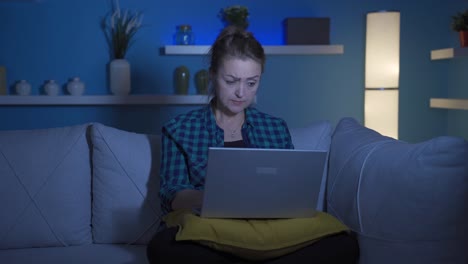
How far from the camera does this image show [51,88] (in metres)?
3.52

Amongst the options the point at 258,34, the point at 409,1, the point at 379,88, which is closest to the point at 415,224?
the point at 379,88

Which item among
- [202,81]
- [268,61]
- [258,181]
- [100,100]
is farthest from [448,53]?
[258,181]

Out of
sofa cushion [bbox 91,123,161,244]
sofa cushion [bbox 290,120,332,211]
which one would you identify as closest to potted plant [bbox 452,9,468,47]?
sofa cushion [bbox 290,120,332,211]

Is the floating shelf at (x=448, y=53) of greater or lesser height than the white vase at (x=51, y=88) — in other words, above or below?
above

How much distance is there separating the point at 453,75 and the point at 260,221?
2.70 m

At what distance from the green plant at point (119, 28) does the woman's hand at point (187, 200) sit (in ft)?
6.29

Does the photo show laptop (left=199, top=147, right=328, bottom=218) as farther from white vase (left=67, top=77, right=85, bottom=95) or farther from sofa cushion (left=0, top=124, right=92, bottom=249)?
white vase (left=67, top=77, right=85, bottom=95)

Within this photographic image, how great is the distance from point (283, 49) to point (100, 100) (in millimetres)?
1114

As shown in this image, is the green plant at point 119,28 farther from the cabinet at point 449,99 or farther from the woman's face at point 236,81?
the cabinet at point 449,99

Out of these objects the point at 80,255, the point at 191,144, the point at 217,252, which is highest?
the point at 191,144

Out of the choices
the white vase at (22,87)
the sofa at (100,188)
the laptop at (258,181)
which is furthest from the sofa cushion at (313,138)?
the white vase at (22,87)

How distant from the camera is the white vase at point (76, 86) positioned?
3516 mm

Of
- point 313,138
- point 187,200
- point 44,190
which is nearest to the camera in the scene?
point 187,200

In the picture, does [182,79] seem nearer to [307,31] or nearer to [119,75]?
[119,75]
